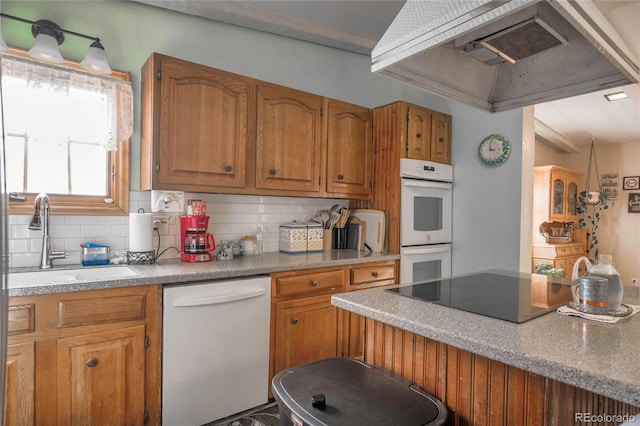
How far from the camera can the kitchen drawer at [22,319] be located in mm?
1429

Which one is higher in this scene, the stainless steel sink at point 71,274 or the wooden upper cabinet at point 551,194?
the wooden upper cabinet at point 551,194

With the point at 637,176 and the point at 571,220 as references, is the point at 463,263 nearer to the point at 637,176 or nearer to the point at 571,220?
the point at 571,220

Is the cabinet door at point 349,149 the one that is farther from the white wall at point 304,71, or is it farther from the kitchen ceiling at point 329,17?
the kitchen ceiling at point 329,17

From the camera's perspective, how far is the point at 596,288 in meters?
1.06

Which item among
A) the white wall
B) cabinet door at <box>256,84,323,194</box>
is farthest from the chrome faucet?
cabinet door at <box>256,84,323,194</box>

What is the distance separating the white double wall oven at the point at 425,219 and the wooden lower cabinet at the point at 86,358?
6.18ft

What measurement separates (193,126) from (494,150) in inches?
90.9

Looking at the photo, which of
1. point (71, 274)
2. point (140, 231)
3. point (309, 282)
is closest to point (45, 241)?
point (71, 274)

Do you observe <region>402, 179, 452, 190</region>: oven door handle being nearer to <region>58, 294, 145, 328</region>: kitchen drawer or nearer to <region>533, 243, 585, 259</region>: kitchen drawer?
<region>58, 294, 145, 328</region>: kitchen drawer

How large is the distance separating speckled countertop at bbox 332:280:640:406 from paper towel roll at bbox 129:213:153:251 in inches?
57.2

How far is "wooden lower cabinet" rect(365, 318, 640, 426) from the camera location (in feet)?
2.79

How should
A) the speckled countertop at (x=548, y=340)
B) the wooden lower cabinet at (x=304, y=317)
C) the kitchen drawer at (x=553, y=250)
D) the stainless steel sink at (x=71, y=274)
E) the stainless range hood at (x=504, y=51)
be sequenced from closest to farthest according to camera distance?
the speckled countertop at (x=548, y=340) < the stainless range hood at (x=504, y=51) < the stainless steel sink at (x=71, y=274) < the wooden lower cabinet at (x=304, y=317) < the kitchen drawer at (x=553, y=250)

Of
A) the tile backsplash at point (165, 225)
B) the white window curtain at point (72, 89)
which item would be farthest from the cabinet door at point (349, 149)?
the white window curtain at point (72, 89)

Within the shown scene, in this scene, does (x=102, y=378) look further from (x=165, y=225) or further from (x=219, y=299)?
(x=165, y=225)
